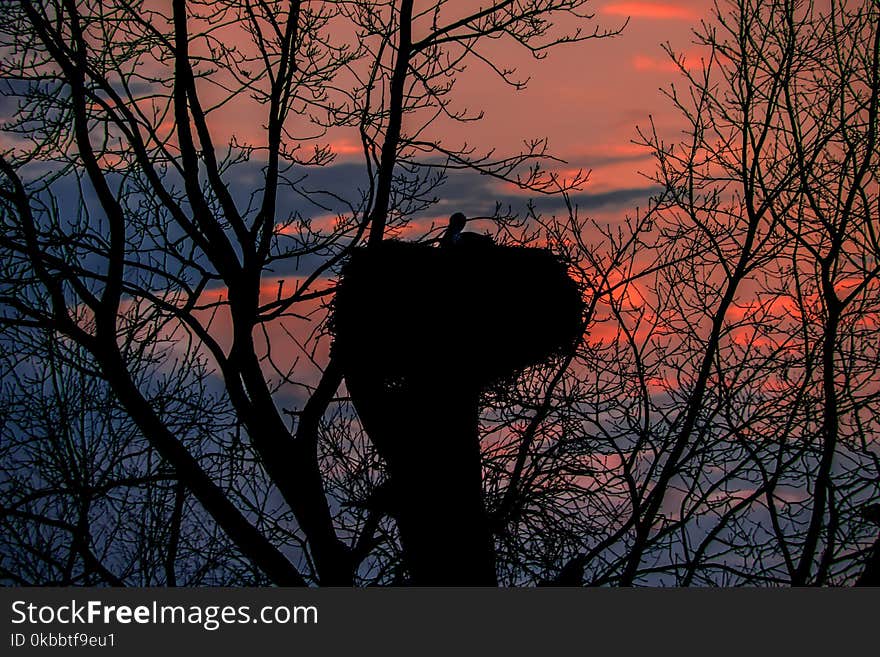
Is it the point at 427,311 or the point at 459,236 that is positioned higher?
the point at 459,236

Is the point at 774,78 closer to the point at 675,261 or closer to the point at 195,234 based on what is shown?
the point at 675,261

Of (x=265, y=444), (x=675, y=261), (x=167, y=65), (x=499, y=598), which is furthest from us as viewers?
(x=675, y=261)

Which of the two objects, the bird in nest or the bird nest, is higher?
the bird in nest

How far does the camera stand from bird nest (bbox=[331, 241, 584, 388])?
491cm

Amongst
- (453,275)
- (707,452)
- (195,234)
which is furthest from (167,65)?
(707,452)

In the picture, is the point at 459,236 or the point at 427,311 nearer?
the point at 427,311

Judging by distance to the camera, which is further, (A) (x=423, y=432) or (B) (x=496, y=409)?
(B) (x=496, y=409)

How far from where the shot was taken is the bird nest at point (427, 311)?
491 centimetres

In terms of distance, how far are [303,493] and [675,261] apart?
2.54 m

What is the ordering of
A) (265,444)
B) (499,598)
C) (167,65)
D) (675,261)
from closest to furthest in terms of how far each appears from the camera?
(499,598), (265,444), (167,65), (675,261)

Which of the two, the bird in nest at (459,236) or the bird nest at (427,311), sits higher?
the bird in nest at (459,236)

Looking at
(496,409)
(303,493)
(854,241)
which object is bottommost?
(303,493)

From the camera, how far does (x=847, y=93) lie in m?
5.30

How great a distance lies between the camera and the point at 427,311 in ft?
16.1
